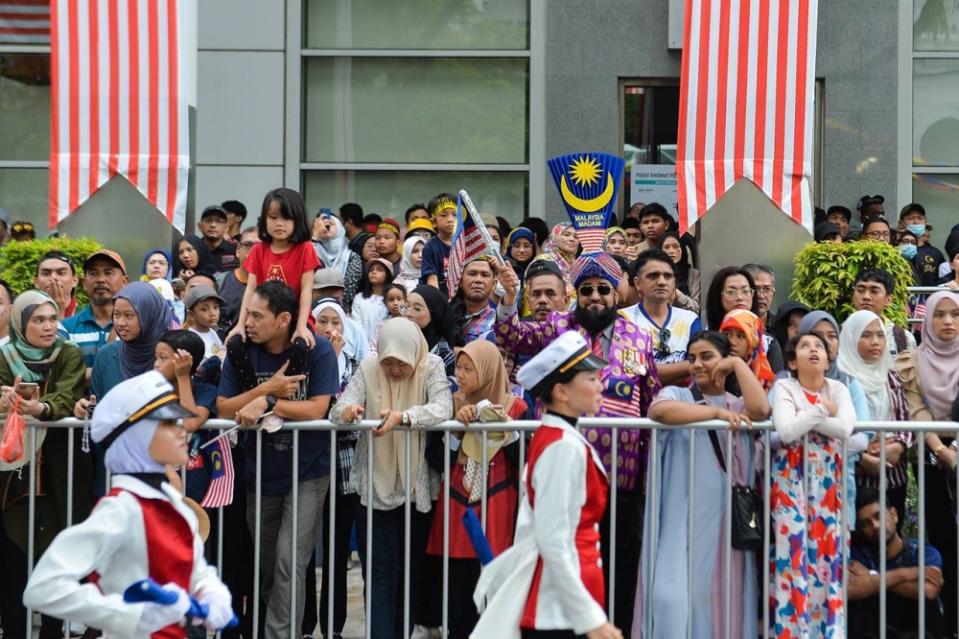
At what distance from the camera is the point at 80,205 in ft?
39.0

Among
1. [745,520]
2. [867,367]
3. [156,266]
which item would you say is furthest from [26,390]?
[867,367]

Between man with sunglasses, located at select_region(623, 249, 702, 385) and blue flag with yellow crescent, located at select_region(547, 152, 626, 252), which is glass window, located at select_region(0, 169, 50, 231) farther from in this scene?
man with sunglasses, located at select_region(623, 249, 702, 385)

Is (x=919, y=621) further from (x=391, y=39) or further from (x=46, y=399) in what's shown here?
(x=391, y=39)

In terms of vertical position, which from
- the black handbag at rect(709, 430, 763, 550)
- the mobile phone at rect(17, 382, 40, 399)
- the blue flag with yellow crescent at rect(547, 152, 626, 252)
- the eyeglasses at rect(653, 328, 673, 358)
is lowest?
the black handbag at rect(709, 430, 763, 550)

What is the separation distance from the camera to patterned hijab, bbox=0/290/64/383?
8.29 m

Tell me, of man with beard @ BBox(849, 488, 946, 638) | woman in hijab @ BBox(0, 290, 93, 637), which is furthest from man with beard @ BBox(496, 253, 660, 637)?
Result: woman in hijab @ BBox(0, 290, 93, 637)

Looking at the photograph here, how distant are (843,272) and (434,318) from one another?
317 centimetres

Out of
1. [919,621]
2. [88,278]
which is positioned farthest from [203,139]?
[919,621]

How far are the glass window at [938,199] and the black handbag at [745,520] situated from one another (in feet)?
34.2

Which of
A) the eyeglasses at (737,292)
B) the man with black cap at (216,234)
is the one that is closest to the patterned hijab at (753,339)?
the eyeglasses at (737,292)

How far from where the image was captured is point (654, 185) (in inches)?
665

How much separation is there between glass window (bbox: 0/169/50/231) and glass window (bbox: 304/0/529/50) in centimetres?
358

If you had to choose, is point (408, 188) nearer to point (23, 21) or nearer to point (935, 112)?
point (23, 21)

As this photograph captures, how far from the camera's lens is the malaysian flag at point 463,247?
9.66m
